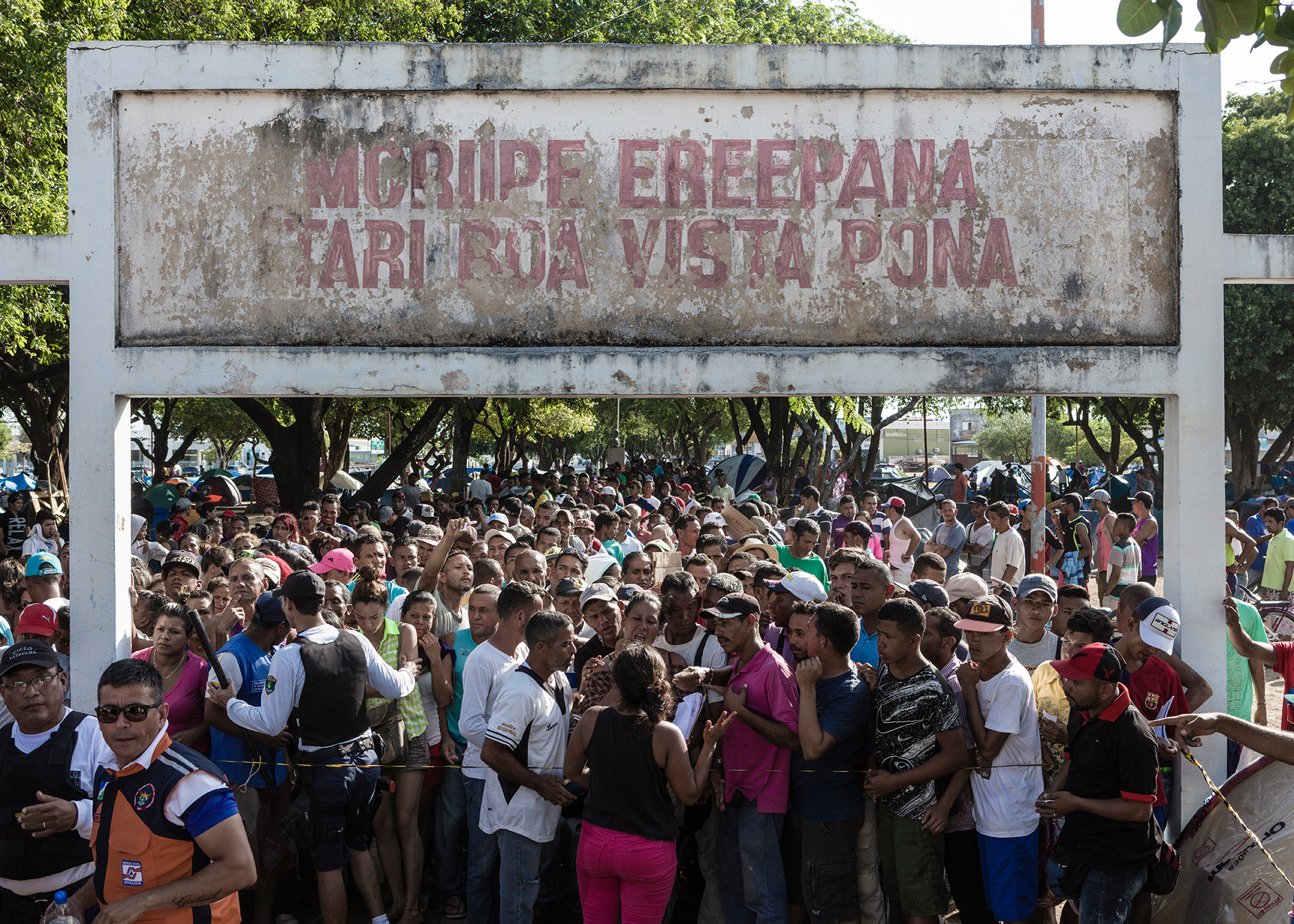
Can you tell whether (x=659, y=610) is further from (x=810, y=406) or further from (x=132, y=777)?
(x=810, y=406)

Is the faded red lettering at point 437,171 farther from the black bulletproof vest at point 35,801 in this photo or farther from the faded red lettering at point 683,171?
the black bulletproof vest at point 35,801

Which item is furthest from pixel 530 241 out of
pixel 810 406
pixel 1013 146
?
pixel 810 406

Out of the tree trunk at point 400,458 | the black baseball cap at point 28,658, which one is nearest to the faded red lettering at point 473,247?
the black baseball cap at point 28,658

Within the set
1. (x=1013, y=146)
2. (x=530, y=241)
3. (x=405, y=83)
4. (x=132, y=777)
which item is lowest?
(x=132, y=777)

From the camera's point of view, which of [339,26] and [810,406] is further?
[810,406]

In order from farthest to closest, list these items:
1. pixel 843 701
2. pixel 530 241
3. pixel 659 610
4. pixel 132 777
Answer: pixel 530 241 < pixel 659 610 < pixel 843 701 < pixel 132 777

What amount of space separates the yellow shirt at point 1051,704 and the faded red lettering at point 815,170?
2.84 meters

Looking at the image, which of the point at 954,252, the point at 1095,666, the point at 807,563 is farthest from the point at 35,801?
the point at 807,563

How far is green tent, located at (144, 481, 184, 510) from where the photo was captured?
76.7 feet

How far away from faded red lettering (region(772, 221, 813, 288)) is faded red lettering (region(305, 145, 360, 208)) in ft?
7.88

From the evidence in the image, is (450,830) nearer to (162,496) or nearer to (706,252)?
(706,252)

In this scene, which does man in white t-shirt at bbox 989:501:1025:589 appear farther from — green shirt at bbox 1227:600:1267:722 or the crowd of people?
the crowd of people

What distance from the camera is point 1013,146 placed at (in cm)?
596

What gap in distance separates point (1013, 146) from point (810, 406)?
17.0 meters
